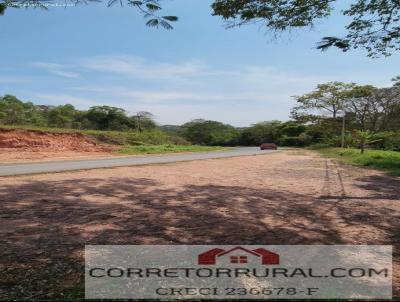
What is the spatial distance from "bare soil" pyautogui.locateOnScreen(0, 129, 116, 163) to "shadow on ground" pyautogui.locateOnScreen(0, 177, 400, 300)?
19721 mm

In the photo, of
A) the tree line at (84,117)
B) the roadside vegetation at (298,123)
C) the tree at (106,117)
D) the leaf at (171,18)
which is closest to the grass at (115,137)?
the roadside vegetation at (298,123)

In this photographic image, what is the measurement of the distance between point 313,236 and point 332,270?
1.39m

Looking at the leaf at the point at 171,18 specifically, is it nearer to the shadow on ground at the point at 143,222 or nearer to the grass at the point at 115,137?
the shadow on ground at the point at 143,222

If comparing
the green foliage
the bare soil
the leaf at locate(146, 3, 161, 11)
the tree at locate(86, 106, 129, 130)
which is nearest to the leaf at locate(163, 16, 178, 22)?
the leaf at locate(146, 3, 161, 11)

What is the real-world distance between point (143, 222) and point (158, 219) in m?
0.32

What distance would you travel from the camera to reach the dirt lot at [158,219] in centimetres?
419

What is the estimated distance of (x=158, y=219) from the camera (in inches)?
247

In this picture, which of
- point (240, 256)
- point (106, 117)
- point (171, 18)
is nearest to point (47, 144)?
point (171, 18)

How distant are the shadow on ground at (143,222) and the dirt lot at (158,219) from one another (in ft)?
0.05

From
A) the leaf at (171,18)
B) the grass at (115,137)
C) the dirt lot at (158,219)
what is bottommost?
the dirt lot at (158,219)

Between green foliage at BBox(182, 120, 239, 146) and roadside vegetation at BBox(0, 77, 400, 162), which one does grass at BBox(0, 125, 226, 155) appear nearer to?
roadside vegetation at BBox(0, 77, 400, 162)

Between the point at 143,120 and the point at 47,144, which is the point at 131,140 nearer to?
the point at 47,144

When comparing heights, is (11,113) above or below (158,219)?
above

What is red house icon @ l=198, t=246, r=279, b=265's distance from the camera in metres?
4.31
